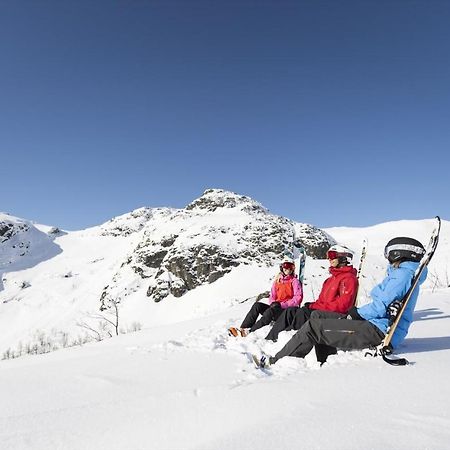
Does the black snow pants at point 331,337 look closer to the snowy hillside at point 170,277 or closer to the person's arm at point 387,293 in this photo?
the person's arm at point 387,293

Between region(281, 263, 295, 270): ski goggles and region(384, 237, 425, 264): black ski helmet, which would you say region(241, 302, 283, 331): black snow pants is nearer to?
region(281, 263, 295, 270): ski goggles

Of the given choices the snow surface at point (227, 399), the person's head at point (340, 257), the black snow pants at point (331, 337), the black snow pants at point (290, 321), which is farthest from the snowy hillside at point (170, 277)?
the black snow pants at point (331, 337)

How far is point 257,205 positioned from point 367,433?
44.3 m

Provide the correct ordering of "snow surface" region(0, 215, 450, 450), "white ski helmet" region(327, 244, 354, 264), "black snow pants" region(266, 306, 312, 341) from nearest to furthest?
"snow surface" region(0, 215, 450, 450), "white ski helmet" region(327, 244, 354, 264), "black snow pants" region(266, 306, 312, 341)

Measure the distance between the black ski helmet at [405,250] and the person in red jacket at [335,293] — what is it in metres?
1.39

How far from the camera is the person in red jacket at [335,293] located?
17.4ft

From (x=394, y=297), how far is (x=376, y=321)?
0.37 meters

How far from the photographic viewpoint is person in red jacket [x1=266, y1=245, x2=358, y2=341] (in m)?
5.31

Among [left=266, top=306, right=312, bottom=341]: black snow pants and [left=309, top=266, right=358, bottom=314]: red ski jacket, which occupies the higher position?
[left=309, top=266, right=358, bottom=314]: red ski jacket

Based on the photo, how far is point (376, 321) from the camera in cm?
405

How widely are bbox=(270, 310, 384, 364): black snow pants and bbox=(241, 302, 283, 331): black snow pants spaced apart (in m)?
2.67

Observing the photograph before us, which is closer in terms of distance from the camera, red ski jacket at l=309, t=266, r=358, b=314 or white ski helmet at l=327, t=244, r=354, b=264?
red ski jacket at l=309, t=266, r=358, b=314

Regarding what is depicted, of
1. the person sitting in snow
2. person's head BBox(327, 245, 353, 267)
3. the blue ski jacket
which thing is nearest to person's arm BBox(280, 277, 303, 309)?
the person sitting in snow

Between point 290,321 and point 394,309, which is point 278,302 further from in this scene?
point 394,309
